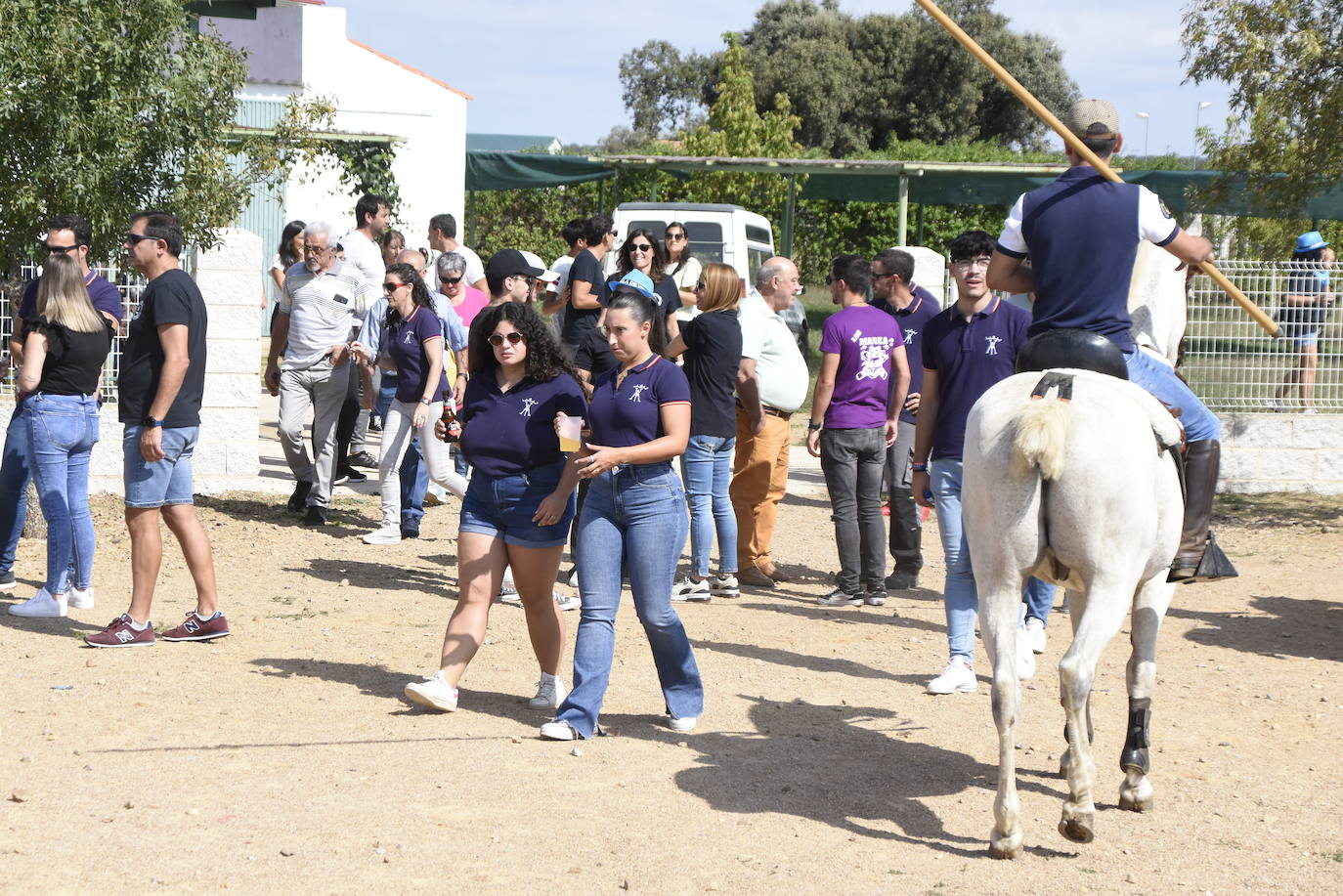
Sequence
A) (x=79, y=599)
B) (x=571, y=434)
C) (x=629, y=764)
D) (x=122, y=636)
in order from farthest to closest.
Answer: (x=79, y=599), (x=122, y=636), (x=571, y=434), (x=629, y=764)

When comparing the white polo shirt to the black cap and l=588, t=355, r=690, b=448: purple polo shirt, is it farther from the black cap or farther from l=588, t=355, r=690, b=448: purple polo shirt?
l=588, t=355, r=690, b=448: purple polo shirt

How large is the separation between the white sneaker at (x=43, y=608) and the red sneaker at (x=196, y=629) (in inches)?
34.1

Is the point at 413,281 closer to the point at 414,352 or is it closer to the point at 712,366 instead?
the point at 414,352

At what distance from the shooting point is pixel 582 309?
9.37 metres

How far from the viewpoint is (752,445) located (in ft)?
31.7

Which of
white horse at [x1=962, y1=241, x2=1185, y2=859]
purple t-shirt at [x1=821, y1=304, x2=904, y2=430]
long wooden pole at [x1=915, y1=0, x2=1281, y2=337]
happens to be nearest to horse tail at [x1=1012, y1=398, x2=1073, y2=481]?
white horse at [x1=962, y1=241, x2=1185, y2=859]

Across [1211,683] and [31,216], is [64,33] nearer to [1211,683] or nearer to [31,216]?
[31,216]

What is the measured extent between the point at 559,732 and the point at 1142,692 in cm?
228

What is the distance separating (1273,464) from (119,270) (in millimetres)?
10303

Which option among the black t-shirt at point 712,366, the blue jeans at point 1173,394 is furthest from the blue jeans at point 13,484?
the blue jeans at point 1173,394

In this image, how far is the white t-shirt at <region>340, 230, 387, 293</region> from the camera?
12.7 meters

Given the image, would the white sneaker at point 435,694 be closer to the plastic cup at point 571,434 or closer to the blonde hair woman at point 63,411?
the plastic cup at point 571,434

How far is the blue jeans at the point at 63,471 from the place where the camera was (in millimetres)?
7977

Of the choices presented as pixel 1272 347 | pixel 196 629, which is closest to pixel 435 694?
pixel 196 629
